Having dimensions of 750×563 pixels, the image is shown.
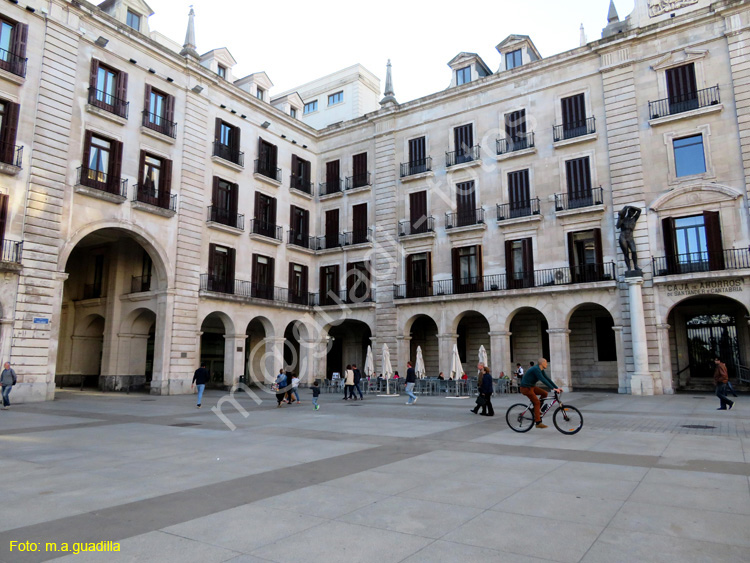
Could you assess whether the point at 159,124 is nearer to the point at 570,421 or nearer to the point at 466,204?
the point at 466,204

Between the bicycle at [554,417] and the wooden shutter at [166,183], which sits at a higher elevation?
the wooden shutter at [166,183]

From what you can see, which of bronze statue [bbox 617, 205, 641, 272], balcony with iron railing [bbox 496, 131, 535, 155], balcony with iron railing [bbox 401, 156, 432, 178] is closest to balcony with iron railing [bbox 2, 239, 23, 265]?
balcony with iron railing [bbox 401, 156, 432, 178]

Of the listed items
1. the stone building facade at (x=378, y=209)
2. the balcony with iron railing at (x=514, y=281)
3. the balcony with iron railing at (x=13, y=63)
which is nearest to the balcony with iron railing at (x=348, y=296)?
the stone building facade at (x=378, y=209)

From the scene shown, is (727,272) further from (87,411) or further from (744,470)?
(87,411)

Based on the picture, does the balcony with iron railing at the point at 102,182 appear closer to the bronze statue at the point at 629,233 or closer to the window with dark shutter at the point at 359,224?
the window with dark shutter at the point at 359,224

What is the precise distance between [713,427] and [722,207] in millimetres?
15063

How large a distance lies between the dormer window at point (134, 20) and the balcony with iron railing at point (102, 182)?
8.38 m

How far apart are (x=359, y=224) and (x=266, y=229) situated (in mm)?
6054

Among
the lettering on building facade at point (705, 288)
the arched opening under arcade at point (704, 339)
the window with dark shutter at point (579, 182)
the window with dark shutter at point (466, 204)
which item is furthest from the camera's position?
the window with dark shutter at point (466, 204)

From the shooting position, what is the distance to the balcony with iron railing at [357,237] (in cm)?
3385

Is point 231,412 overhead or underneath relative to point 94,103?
underneath

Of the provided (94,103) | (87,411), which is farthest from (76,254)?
(87,411)

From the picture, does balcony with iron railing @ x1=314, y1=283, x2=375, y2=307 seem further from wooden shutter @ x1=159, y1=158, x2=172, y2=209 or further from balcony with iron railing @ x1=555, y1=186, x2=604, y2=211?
balcony with iron railing @ x1=555, y1=186, x2=604, y2=211

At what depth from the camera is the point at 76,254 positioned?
31.8 m
